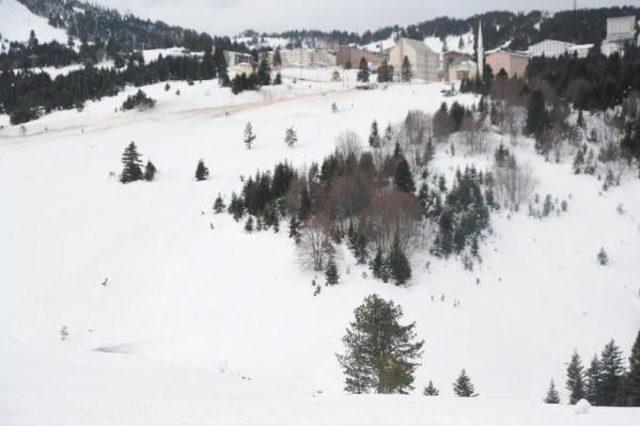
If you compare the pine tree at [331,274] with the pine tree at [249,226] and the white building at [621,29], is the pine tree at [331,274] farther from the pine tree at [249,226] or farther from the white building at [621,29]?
the white building at [621,29]

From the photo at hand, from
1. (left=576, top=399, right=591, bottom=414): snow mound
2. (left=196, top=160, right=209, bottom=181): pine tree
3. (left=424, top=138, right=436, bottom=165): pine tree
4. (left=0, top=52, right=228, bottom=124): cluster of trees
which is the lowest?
(left=576, top=399, right=591, bottom=414): snow mound

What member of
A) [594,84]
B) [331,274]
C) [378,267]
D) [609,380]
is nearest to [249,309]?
[331,274]

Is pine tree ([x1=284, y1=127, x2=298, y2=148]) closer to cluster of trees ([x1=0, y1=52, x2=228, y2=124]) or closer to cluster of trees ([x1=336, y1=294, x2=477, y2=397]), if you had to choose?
cluster of trees ([x1=336, y1=294, x2=477, y2=397])

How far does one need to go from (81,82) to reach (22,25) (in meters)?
106

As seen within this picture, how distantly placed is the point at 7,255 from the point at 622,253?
41.0 metres

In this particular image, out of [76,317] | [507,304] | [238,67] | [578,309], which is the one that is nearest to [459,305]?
[507,304]

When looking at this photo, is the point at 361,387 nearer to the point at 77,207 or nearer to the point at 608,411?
the point at 608,411

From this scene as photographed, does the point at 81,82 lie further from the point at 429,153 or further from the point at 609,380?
the point at 609,380

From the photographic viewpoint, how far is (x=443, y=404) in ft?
41.4

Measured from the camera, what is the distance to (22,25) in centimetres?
18162

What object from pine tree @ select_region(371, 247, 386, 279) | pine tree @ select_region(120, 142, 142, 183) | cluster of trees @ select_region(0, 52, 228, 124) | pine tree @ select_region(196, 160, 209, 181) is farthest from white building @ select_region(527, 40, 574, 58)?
pine tree @ select_region(371, 247, 386, 279)

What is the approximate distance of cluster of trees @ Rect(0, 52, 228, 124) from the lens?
311 ft

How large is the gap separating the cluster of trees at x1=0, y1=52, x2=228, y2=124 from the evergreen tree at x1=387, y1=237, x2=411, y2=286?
73.7 m

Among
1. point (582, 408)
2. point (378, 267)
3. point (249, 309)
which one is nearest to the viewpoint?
point (582, 408)
